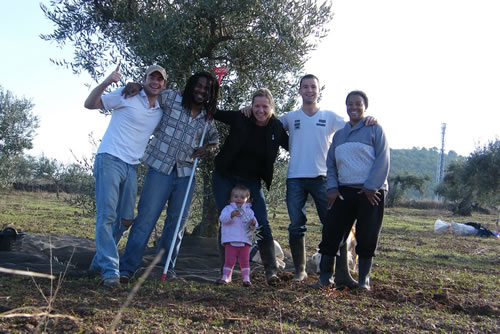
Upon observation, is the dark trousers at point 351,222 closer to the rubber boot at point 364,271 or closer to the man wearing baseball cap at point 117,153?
the rubber boot at point 364,271

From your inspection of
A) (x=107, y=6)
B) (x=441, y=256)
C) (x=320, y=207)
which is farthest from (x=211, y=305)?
(x=441, y=256)

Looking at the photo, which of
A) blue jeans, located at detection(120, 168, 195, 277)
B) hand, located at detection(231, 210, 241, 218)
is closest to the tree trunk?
blue jeans, located at detection(120, 168, 195, 277)

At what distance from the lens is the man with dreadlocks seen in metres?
6.09

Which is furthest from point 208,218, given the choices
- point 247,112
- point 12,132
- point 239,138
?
point 12,132

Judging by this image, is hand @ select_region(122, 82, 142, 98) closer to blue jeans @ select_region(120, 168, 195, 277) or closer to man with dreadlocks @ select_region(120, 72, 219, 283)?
man with dreadlocks @ select_region(120, 72, 219, 283)

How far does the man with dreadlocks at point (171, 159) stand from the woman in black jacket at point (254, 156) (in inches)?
14.6

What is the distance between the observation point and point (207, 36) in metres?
8.46

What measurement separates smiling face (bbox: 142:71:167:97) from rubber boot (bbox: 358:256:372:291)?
3.27m

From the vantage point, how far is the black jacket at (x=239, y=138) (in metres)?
6.29

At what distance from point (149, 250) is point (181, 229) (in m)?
2.48

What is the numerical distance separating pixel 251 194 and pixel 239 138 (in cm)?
78

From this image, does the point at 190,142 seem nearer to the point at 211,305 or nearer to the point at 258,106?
the point at 258,106

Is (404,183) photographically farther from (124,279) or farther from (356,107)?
(124,279)

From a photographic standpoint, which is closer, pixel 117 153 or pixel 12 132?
pixel 117 153
